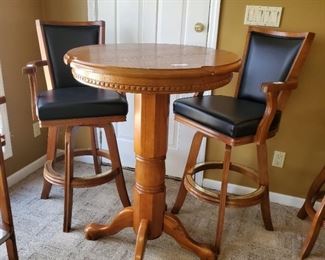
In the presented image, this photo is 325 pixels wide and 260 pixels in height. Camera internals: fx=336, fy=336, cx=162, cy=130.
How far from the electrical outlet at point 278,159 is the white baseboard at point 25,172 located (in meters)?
1.71

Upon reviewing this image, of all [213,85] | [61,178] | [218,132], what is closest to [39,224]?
[61,178]

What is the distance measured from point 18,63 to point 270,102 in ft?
5.48

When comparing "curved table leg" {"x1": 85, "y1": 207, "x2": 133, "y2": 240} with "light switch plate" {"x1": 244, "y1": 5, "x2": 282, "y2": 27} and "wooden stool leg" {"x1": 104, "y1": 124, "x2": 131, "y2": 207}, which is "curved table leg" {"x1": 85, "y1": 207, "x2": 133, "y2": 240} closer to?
"wooden stool leg" {"x1": 104, "y1": 124, "x2": 131, "y2": 207}

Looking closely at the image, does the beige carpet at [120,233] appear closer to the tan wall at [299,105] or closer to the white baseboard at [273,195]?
the white baseboard at [273,195]

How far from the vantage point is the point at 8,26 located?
83.5 inches

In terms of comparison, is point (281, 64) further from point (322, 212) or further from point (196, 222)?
point (196, 222)

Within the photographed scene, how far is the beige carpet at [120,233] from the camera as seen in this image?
1.72 meters

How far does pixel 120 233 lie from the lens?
186 cm

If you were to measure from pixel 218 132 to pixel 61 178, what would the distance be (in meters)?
0.90

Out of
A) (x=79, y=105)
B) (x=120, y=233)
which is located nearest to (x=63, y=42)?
(x=79, y=105)

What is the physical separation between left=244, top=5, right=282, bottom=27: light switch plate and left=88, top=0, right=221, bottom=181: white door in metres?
0.19

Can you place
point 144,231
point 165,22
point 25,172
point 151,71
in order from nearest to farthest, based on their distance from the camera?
point 151,71 < point 144,231 < point 165,22 < point 25,172

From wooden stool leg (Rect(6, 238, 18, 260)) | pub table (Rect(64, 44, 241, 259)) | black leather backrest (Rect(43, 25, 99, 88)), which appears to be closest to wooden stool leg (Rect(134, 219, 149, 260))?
pub table (Rect(64, 44, 241, 259))

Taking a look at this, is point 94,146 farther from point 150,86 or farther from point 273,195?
point 273,195
